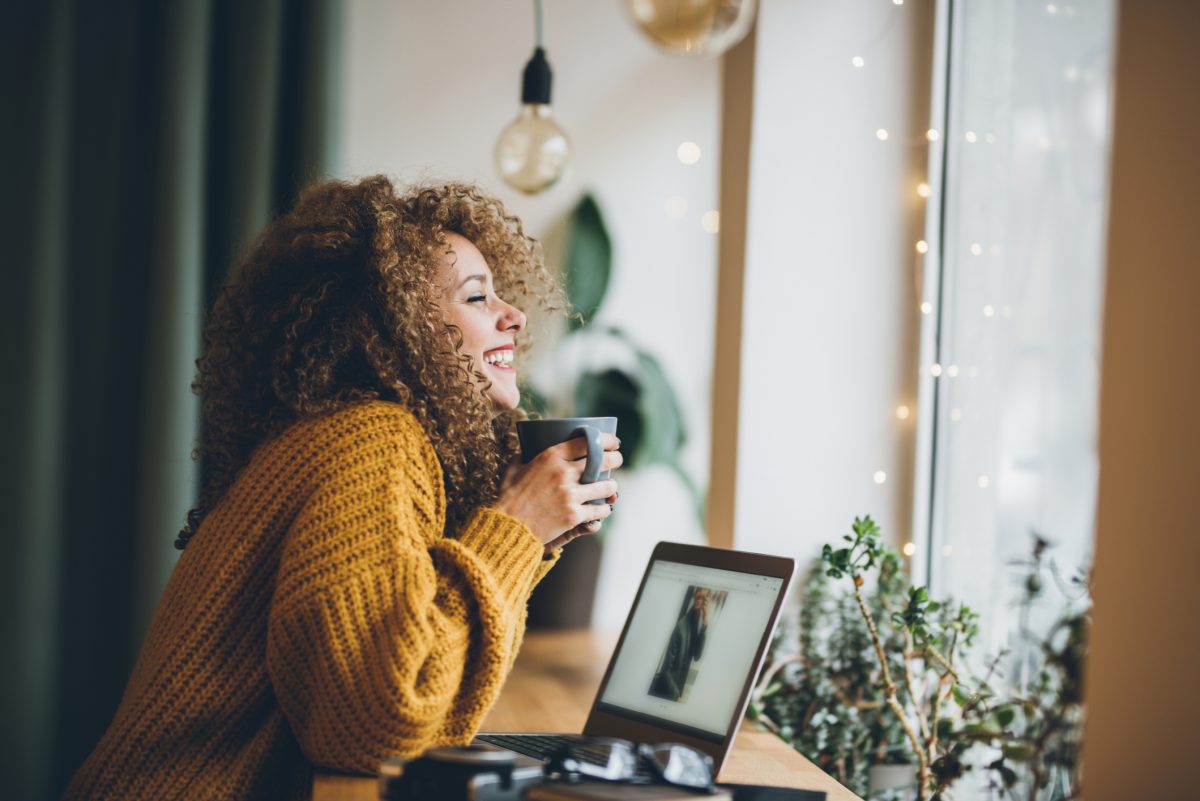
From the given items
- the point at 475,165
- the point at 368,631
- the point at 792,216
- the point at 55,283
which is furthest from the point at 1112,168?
the point at 55,283

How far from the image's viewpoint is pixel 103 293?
1900mm

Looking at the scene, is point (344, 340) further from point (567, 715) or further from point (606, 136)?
point (606, 136)

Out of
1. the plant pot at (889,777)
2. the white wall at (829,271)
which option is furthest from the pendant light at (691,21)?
the plant pot at (889,777)

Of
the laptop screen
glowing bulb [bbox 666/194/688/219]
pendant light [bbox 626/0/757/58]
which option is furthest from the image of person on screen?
glowing bulb [bbox 666/194/688/219]

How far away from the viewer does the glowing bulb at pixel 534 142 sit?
5.83 ft

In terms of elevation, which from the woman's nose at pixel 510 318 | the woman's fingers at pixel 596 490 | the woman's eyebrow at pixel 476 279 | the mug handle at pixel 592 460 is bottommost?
the woman's fingers at pixel 596 490

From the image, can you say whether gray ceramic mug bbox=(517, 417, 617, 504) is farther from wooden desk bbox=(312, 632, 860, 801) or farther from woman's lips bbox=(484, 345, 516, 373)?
wooden desk bbox=(312, 632, 860, 801)

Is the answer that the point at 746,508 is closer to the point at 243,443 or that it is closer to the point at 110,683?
the point at 243,443

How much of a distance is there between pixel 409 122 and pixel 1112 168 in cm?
161

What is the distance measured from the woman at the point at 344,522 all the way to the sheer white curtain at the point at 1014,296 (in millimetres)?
639

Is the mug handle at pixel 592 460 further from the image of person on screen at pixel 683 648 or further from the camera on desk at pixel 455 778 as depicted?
the camera on desk at pixel 455 778

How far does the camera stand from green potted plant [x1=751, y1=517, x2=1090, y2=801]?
122cm

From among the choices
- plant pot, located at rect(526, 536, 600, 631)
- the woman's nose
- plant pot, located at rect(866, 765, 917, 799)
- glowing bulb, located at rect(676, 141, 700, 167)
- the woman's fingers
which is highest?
glowing bulb, located at rect(676, 141, 700, 167)

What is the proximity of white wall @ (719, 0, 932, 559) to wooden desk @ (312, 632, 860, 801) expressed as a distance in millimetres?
374
